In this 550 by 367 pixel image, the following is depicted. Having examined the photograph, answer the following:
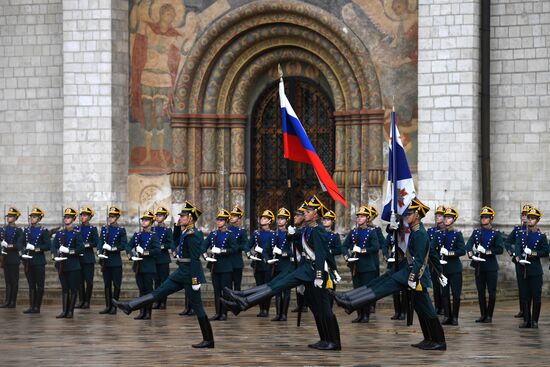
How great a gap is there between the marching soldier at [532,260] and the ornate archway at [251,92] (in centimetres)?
733

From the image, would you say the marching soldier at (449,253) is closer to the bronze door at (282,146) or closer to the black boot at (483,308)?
the black boot at (483,308)

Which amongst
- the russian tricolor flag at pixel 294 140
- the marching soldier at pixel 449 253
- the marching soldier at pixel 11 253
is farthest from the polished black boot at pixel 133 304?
the marching soldier at pixel 11 253

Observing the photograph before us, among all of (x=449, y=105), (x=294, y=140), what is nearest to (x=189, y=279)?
(x=294, y=140)

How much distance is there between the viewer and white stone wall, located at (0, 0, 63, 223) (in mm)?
30703

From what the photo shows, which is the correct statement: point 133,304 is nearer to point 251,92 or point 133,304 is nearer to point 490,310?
point 490,310

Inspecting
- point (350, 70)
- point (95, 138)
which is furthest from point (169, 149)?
point (350, 70)

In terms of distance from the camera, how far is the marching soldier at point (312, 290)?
690 inches

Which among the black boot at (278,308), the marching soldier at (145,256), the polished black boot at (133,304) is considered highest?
the marching soldier at (145,256)

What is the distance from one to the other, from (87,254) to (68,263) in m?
1.26

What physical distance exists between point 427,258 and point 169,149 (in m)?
13.2

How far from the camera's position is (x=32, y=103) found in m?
30.8

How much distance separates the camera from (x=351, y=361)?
648 inches

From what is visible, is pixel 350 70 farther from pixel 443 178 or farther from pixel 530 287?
pixel 530 287

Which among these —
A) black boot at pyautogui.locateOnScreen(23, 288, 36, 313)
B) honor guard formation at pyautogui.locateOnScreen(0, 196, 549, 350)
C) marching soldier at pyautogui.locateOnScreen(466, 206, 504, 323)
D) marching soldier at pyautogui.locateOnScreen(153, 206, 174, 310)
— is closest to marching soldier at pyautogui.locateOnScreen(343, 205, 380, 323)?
honor guard formation at pyautogui.locateOnScreen(0, 196, 549, 350)
